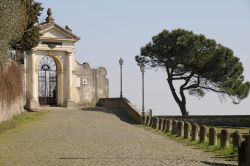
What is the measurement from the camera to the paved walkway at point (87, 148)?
16.4 metres

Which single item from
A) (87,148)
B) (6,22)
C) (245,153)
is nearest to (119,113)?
(87,148)

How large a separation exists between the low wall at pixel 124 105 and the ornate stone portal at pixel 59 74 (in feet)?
4.36

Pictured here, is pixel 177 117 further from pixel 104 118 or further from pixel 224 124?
pixel 104 118

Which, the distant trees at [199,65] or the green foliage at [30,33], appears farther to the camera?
the distant trees at [199,65]

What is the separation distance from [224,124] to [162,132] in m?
16.3

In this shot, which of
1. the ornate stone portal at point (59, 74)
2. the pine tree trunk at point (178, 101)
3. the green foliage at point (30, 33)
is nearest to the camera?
the green foliage at point (30, 33)

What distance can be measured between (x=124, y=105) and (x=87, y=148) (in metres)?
22.2

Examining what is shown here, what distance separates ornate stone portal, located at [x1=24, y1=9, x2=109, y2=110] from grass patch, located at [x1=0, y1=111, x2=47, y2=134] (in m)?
4.85

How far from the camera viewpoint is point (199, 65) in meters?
51.0

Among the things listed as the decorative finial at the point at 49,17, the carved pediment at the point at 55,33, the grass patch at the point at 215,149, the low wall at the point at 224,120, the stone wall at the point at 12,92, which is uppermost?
the decorative finial at the point at 49,17

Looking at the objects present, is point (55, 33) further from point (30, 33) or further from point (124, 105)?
point (30, 33)

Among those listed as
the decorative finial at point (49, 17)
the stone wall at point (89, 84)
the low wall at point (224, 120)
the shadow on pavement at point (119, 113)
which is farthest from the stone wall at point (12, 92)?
the low wall at point (224, 120)

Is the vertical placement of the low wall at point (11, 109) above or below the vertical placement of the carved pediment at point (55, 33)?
below

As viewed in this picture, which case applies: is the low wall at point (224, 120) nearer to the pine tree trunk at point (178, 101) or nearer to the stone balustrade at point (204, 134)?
the pine tree trunk at point (178, 101)
